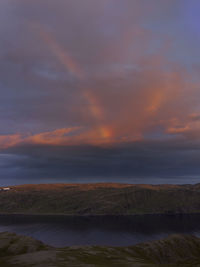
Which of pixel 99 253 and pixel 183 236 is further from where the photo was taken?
pixel 183 236

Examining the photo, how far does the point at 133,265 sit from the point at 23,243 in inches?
3228

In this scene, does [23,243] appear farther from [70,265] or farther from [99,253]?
[70,265]

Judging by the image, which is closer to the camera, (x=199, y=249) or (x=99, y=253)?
(x=99, y=253)

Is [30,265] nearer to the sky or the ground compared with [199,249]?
nearer to the sky

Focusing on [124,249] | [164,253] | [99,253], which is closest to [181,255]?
[164,253]

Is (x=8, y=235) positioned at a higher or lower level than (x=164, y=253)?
higher

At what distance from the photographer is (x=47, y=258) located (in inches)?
3706

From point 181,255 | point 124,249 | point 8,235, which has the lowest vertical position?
point 181,255

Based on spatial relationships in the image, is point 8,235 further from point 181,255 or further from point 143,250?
point 181,255

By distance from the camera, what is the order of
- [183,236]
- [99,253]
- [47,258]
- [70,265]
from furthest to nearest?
[183,236]
[99,253]
[47,258]
[70,265]

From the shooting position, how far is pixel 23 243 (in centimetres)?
13975

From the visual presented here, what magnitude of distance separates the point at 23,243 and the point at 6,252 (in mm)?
14422

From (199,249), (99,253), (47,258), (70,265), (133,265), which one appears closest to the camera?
(70,265)

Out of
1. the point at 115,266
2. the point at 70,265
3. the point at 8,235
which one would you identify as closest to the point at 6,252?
the point at 8,235
